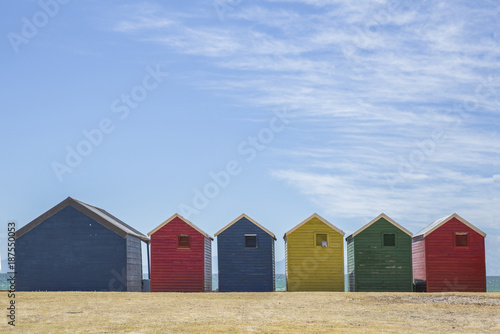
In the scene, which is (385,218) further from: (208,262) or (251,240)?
(208,262)

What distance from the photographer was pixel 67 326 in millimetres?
22422

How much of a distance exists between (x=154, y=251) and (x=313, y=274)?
1103 centimetres

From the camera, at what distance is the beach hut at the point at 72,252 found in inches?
1703

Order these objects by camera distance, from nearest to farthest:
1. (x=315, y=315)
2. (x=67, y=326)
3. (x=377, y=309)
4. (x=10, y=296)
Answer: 1. (x=67, y=326)
2. (x=315, y=315)
3. (x=377, y=309)
4. (x=10, y=296)

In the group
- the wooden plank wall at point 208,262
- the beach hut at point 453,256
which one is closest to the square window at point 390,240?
the beach hut at point 453,256

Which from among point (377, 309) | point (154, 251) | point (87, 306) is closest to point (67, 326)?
point (87, 306)

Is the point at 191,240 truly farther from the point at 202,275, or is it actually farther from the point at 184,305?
the point at 184,305

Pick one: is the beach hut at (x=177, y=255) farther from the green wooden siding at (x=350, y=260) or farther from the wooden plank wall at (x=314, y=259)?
the green wooden siding at (x=350, y=260)

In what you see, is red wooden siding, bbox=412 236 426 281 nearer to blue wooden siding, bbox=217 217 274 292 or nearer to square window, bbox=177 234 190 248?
blue wooden siding, bbox=217 217 274 292

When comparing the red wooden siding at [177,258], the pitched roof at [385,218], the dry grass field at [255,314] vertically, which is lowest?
the dry grass field at [255,314]

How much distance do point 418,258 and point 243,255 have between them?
1239cm

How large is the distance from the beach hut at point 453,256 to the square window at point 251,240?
37.5ft

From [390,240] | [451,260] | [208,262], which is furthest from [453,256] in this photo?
[208,262]

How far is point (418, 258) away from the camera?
46.2 m
